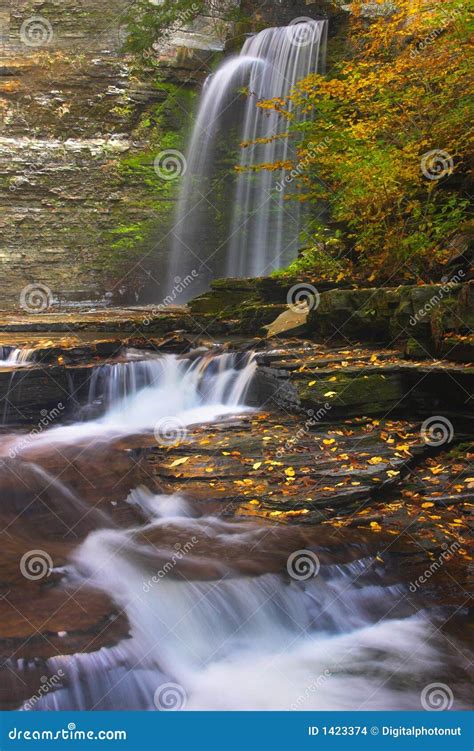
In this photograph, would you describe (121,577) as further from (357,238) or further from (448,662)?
(357,238)

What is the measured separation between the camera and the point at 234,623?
14.2 ft

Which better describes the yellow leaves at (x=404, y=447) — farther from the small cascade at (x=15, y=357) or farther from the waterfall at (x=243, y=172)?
the waterfall at (x=243, y=172)

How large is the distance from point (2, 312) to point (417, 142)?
10.5 meters

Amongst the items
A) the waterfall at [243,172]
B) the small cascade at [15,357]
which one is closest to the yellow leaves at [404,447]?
the small cascade at [15,357]

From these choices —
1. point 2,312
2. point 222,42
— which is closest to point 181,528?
point 2,312

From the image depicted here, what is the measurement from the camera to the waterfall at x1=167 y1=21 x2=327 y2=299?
50.1 feet

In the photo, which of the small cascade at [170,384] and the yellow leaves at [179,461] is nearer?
the yellow leaves at [179,461]

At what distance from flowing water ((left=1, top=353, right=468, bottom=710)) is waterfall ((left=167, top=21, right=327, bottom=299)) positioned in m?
10.6

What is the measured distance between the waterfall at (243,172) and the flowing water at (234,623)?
416 inches

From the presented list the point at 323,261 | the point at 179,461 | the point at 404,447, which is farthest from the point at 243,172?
the point at 404,447

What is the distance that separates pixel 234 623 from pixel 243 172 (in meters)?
14.5

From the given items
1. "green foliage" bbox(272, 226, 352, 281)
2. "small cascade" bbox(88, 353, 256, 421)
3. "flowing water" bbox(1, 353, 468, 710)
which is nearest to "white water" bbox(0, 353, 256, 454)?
"small cascade" bbox(88, 353, 256, 421)

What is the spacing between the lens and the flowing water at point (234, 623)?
3781 millimetres

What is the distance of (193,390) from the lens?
8.78 m
